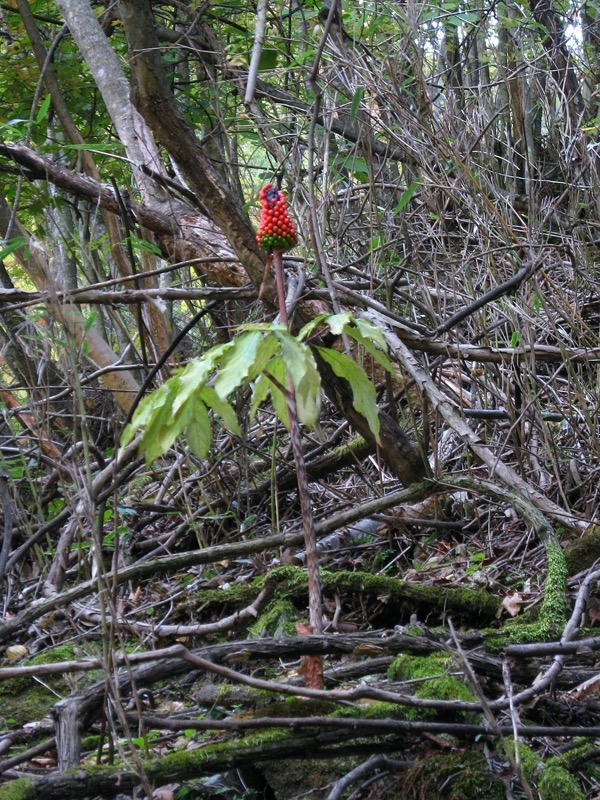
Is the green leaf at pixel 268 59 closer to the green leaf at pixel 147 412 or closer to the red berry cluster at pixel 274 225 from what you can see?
the red berry cluster at pixel 274 225

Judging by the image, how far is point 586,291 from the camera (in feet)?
13.4

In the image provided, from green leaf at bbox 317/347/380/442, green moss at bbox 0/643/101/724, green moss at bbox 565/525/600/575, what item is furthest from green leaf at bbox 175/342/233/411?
green moss at bbox 565/525/600/575

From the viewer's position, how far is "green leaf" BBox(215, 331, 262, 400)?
153cm

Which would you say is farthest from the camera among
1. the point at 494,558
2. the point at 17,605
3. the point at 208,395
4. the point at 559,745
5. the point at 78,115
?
the point at 78,115

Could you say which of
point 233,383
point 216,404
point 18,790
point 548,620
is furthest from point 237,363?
point 548,620

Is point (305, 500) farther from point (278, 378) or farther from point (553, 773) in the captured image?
point (553, 773)

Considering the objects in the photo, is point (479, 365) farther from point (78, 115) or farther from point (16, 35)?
point (16, 35)

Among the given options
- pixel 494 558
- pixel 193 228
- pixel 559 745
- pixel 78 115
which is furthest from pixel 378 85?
pixel 78 115

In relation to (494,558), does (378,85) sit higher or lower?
higher

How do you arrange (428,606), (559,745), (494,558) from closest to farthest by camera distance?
(559,745), (428,606), (494,558)

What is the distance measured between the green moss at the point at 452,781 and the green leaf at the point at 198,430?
893 mm

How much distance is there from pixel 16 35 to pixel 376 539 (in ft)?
Result: 17.4

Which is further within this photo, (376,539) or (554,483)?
(376,539)

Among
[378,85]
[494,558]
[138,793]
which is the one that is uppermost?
[378,85]
